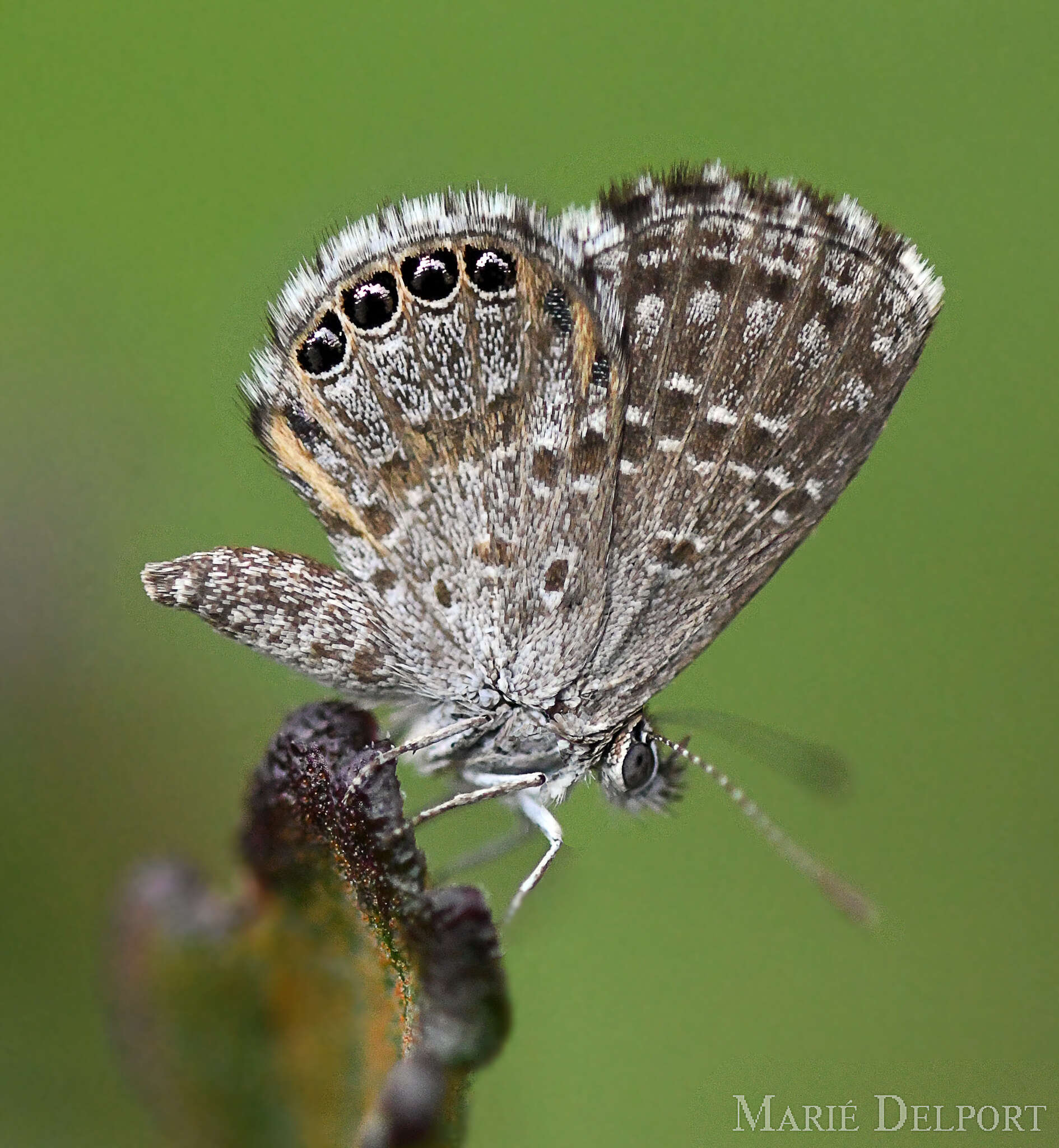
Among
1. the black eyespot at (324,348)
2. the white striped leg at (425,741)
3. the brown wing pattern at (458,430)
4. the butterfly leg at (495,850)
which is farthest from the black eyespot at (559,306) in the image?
the butterfly leg at (495,850)

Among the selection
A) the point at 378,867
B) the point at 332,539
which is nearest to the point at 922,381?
the point at 332,539

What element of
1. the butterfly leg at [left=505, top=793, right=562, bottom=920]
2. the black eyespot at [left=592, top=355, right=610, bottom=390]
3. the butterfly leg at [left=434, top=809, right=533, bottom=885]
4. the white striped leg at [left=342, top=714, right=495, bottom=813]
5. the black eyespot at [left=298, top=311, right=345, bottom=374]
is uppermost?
the black eyespot at [left=592, top=355, right=610, bottom=390]

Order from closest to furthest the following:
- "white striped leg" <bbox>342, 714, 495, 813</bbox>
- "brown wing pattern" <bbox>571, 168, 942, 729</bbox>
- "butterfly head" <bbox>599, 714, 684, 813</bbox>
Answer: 1. "white striped leg" <bbox>342, 714, 495, 813</bbox>
2. "brown wing pattern" <bbox>571, 168, 942, 729</bbox>
3. "butterfly head" <bbox>599, 714, 684, 813</bbox>

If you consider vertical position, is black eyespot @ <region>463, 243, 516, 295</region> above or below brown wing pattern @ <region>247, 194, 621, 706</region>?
above

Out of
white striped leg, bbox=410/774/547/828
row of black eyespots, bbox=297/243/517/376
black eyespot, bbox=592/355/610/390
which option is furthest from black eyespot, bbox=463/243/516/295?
white striped leg, bbox=410/774/547/828

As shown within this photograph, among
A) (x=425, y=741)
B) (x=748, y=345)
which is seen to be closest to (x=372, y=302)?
(x=748, y=345)

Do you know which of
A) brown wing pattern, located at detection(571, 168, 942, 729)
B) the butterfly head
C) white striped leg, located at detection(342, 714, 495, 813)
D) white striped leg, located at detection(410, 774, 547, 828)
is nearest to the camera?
white striped leg, located at detection(342, 714, 495, 813)

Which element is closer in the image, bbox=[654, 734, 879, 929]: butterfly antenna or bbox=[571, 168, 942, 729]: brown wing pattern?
bbox=[571, 168, 942, 729]: brown wing pattern

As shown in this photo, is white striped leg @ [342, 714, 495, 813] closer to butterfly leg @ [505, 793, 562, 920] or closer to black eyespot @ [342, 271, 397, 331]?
butterfly leg @ [505, 793, 562, 920]
